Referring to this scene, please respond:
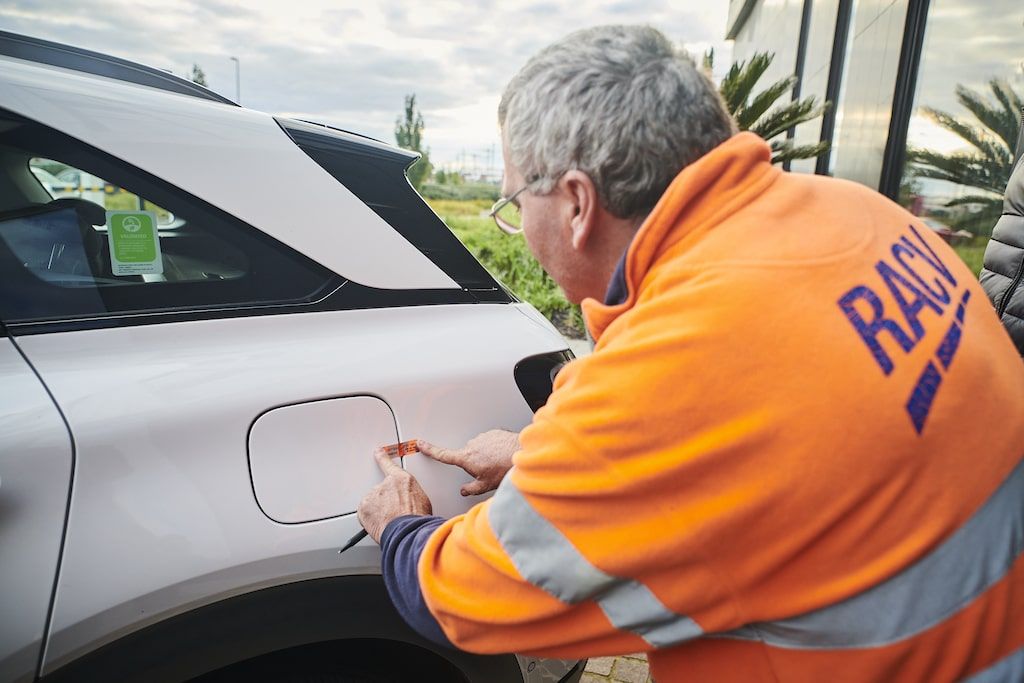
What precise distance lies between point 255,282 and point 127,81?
54 cm

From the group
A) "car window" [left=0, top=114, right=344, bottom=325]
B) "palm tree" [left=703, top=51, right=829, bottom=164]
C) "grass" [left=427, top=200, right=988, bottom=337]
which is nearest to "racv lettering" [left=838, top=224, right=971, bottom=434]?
"car window" [left=0, top=114, right=344, bottom=325]

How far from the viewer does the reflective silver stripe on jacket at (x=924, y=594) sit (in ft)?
2.90

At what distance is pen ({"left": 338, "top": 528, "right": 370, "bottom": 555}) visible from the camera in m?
1.27

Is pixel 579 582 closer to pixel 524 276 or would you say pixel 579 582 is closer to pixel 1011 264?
pixel 1011 264

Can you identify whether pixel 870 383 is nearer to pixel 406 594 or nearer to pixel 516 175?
pixel 516 175

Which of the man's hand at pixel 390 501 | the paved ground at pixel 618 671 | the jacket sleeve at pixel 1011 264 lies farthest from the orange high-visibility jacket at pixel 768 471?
the paved ground at pixel 618 671

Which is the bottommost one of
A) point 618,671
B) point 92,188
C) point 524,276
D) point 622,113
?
point 618,671

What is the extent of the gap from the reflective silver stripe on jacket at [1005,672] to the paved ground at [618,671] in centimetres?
169

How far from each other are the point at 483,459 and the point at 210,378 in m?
0.55

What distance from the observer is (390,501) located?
4.11 ft

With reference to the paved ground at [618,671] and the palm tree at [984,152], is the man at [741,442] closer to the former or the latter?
the paved ground at [618,671]

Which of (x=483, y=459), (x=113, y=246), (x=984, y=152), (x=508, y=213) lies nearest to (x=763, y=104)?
(x=984, y=152)

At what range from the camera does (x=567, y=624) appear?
97cm

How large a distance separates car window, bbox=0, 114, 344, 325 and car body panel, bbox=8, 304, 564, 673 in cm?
7
